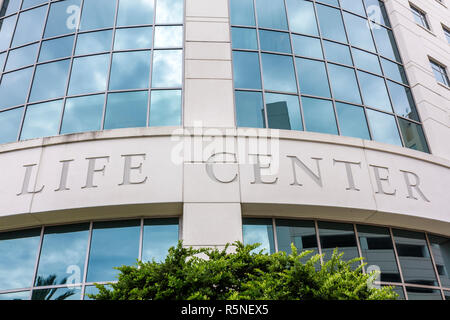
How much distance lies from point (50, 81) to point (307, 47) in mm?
8350

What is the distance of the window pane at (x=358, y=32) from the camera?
13.1 meters

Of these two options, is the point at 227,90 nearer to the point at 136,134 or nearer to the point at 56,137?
the point at 136,134

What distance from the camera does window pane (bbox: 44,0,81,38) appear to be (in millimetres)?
12133

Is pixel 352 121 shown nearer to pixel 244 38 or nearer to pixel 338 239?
pixel 338 239

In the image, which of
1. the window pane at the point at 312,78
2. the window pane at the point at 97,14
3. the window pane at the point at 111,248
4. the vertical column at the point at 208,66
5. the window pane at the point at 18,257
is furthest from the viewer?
the window pane at the point at 97,14

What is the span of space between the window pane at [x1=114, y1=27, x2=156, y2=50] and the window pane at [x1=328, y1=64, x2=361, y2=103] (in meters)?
5.98

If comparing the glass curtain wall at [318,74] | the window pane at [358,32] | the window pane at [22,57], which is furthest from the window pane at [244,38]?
the window pane at [22,57]

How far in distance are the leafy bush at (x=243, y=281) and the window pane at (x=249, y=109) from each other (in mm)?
4633

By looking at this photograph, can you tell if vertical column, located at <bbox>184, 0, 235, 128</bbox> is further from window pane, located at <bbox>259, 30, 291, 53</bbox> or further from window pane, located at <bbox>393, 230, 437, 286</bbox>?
window pane, located at <bbox>393, 230, 437, 286</bbox>

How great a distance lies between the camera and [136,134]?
9523mm

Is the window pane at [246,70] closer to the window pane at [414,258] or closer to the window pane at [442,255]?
the window pane at [414,258]
